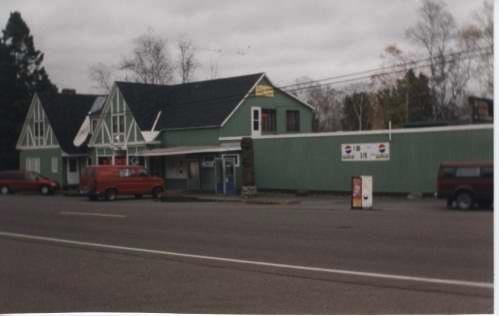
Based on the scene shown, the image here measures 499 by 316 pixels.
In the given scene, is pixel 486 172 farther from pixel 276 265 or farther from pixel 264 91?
pixel 264 91

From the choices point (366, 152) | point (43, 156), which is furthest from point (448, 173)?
point (43, 156)

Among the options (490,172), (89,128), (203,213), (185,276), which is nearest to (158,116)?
(89,128)

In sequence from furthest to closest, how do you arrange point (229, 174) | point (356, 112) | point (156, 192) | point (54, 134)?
1. point (229, 174)
2. point (156, 192)
3. point (356, 112)
4. point (54, 134)

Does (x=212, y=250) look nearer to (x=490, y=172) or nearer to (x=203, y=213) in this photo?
(x=203, y=213)

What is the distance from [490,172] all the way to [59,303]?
1511 cm

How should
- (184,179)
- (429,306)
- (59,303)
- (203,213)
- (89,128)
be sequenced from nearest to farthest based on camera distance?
(429,306) → (59,303) → (203,213) → (89,128) → (184,179)

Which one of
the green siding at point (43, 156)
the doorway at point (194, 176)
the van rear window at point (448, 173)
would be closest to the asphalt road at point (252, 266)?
the green siding at point (43, 156)

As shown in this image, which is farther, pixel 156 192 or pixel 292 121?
pixel 292 121

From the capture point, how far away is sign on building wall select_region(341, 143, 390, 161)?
27.4m

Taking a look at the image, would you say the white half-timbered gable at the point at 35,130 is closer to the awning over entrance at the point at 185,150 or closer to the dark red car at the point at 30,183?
the dark red car at the point at 30,183

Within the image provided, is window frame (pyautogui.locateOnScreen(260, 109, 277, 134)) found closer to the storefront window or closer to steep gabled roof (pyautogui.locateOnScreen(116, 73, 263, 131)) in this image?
the storefront window

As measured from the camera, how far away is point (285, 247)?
1200 centimetres

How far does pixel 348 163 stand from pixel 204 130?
9.40 m

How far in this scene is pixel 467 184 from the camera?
66.4 feet
